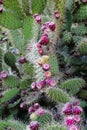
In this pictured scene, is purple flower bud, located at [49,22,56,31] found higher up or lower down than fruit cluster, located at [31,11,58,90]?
higher up

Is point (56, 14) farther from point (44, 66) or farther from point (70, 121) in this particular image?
point (70, 121)

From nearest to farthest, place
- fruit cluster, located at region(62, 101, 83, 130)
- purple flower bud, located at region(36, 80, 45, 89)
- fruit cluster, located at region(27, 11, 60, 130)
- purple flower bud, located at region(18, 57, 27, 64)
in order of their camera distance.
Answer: fruit cluster, located at region(62, 101, 83, 130) < fruit cluster, located at region(27, 11, 60, 130) < purple flower bud, located at region(36, 80, 45, 89) < purple flower bud, located at region(18, 57, 27, 64)

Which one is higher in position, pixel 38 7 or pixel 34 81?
pixel 38 7

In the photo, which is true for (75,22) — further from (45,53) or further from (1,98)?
(1,98)

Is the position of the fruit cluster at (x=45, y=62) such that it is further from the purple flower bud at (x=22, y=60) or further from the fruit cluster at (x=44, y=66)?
the purple flower bud at (x=22, y=60)

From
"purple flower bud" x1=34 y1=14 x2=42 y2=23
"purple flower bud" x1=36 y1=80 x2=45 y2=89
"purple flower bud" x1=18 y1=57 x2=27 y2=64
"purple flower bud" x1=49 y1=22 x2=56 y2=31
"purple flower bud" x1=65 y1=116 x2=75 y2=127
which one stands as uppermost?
"purple flower bud" x1=34 y1=14 x2=42 y2=23

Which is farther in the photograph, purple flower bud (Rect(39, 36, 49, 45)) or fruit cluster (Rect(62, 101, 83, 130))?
purple flower bud (Rect(39, 36, 49, 45))

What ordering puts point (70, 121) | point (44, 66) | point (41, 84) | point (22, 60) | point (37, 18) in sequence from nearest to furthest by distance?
point (70, 121) → point (44, 66) → point (41, 84) → point (37, 18) → point (22, 60)

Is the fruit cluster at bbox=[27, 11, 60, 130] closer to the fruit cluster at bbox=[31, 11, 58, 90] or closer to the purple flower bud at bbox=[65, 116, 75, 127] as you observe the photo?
the fruit cluster at bbox=[31, 11, 58, 90]

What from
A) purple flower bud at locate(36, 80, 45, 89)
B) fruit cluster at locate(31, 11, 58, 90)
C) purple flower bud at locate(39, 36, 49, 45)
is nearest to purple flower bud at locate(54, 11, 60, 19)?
fruit cluster at locate(31, 11, 58, 90)

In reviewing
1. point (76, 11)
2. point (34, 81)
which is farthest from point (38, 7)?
point (34, 81)

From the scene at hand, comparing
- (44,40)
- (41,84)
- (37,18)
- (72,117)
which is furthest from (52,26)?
(72,117)
